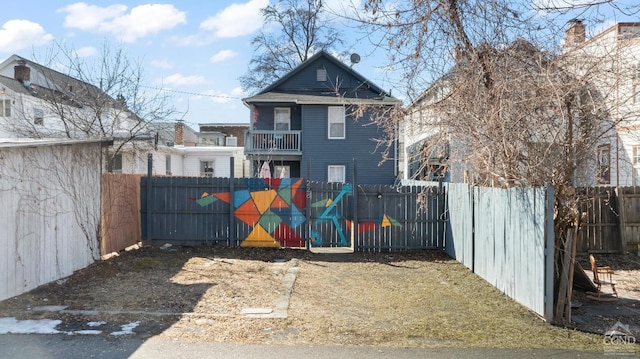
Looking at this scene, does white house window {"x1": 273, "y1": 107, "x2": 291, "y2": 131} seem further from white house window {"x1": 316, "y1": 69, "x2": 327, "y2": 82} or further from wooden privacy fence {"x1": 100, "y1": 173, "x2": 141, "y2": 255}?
wooden privacy fence {"x1": 100, "y1": 173, "x2": 141, "y2": 255}

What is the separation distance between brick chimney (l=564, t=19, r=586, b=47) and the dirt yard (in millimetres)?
3936

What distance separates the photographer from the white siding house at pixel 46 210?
709 cm

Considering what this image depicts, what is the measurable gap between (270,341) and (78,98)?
14.6 metres

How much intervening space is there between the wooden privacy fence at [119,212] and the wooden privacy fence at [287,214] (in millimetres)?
285

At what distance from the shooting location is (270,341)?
5355 millimetres

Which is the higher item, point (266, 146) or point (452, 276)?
point (266, 146)

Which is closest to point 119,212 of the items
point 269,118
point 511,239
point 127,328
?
point 127,328

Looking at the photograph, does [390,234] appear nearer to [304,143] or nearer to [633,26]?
[633,26]

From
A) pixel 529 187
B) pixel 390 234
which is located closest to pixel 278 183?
pixel 390 234

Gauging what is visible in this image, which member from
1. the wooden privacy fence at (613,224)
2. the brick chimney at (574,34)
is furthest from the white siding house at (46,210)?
the wooden privacy fence at (613,224)

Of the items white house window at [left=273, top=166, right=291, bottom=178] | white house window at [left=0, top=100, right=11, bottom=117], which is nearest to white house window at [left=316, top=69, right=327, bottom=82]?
white house window at [left=273, top=166, right=291, bottom=178]

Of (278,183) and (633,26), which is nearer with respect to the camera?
(633,26)

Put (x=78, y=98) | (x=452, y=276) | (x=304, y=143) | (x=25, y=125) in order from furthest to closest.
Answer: (x=304, y=143) < (x=25, y=125) < (x=78, y=98) < (x=452, y=276)

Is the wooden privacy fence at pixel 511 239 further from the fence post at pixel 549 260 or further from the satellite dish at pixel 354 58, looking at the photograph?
the satellite dish at pixel 354 58
